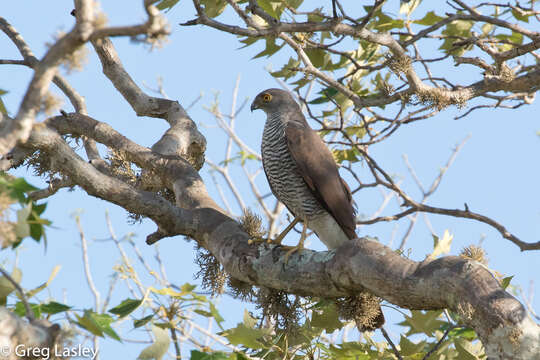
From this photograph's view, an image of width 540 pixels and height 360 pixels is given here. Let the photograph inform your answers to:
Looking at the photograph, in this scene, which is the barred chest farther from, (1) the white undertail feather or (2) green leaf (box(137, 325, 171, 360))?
(2) green leaf (box(137, 325, 171, 360))

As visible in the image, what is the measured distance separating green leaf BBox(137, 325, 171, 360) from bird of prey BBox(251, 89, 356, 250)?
190 centimetres

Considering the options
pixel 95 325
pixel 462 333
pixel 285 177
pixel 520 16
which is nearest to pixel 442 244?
pixel 462 333

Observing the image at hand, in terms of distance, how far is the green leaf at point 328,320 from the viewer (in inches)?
143

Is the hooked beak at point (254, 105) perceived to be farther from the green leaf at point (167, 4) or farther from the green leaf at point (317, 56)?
the green leaf at point (167, 4)

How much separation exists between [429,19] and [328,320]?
2.26m

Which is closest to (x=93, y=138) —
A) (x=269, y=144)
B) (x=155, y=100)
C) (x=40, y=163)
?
(x=40, y=163)

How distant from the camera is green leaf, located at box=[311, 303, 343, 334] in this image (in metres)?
3.64

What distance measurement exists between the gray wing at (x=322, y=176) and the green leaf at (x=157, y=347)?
6.88ft

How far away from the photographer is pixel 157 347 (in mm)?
2844

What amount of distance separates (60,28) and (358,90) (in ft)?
11.3

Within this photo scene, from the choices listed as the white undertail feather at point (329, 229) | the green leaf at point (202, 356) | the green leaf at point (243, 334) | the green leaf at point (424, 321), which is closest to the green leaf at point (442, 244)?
the green leaf at point (424, 321)

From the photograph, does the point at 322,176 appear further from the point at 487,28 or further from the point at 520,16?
the point at 487,28

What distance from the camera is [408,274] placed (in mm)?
2932

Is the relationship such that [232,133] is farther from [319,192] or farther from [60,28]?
[60,28]
